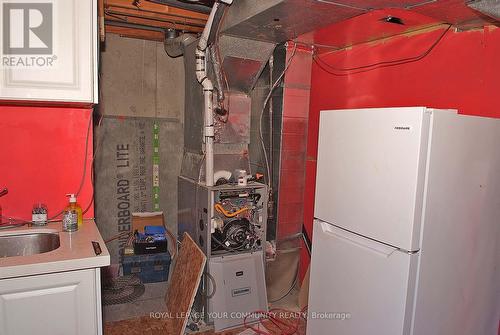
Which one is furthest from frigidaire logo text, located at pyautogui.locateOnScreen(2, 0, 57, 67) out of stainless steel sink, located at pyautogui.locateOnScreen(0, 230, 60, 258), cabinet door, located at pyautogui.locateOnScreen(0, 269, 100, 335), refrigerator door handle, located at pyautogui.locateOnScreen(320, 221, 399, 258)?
refrigerator door handle, located at pyautogui.locateOnScreen(320, 221, 399, 258)

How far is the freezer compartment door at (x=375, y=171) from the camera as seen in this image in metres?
1.69

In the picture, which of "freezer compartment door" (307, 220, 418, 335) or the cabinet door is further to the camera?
"freezer compartment door" (307, 220, 418, 335)

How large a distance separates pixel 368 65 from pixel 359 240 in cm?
161

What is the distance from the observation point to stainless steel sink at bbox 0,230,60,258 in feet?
6.34

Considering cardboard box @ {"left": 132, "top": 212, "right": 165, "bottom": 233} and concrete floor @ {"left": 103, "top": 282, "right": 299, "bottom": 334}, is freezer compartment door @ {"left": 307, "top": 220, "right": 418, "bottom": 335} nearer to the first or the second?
concrete floor @ {"left": 103, "top": 282, "right": 299, "bottom": 334}

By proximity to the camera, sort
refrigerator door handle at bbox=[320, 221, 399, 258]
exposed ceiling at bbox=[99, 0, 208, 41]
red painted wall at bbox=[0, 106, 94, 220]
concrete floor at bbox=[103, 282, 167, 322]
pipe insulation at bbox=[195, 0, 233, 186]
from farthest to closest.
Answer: concrete floor at bbox=[103, 282, 167, 322], pipe insulation at bbox=[195, 0, 233, 186], exposed ceiling at bbox=[99, 0, 208, 41], red painted wall at bbox=[0, 106, 94, 220], refrigerator door handle at bbox=[320, 221, 399, 258]

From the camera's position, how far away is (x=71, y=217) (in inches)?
78.7

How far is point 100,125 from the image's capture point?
11.2 ft

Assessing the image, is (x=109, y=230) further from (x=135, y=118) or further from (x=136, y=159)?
(x=135, y=118)

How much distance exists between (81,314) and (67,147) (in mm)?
1048

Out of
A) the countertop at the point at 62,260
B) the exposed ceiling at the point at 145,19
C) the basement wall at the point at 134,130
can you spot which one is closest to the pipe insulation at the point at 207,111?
the exposed ceiling at the point at 145,19

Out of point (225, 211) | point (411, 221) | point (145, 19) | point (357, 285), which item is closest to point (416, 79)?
point (411, 221)

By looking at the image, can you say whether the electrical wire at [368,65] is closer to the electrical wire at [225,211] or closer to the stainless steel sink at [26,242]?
the electrical wire at [225,211]

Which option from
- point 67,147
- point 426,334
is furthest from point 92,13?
point 426,334
